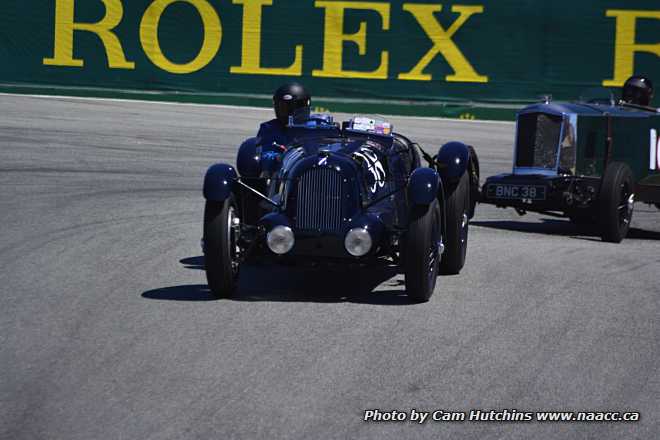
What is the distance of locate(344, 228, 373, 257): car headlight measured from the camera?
751 centimetres

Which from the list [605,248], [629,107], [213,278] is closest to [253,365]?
[213,278]

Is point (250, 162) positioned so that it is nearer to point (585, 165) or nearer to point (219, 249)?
point (219, 249)

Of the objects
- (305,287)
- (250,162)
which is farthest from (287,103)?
(305,287)

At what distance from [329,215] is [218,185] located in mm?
775

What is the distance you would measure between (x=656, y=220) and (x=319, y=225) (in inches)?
302

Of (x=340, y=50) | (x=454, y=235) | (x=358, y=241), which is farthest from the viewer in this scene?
(x=340, y=50)

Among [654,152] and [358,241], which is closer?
[358,241]

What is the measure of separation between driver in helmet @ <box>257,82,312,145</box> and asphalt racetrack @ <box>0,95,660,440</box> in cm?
113

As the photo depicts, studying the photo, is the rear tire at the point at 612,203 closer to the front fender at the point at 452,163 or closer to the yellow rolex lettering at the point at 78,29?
the front fender at the point at 452,163

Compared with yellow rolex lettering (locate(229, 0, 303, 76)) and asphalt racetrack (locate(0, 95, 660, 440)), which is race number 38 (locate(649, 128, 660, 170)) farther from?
yellow rolex lettering (locate(229, 0, 303, 76))

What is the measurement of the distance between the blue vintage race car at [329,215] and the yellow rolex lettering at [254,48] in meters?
16.0

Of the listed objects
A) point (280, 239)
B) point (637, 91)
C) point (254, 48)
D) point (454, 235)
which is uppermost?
point (254, 48)

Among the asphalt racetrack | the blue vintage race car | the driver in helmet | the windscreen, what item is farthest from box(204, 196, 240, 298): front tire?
the windscreen

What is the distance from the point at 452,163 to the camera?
30.2 ft
